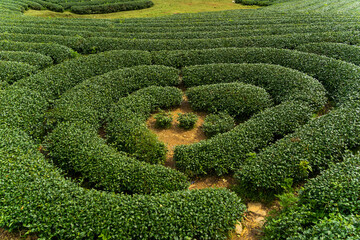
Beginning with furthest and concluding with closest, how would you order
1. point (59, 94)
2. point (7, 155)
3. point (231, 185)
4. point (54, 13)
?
point (54, 13)
point (59, 94)
point (231, 185)
point (7, 155)

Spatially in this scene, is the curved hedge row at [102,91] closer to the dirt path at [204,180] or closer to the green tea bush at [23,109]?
the green tea bush at [23,109]

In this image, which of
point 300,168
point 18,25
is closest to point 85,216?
point 300,168

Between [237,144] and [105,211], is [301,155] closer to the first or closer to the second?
[237,144]

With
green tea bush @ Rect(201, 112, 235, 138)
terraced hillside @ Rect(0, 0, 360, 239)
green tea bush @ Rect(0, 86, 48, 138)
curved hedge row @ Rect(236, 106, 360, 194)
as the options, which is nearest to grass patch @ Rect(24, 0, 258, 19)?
terraced hillside @ Rect(0, 0, 360, 239)

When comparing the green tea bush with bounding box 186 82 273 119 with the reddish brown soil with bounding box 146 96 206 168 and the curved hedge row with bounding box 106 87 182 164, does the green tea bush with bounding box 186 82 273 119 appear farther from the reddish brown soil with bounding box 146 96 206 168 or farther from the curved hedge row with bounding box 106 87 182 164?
the curved hedge row with bounding box 106 87 182 164

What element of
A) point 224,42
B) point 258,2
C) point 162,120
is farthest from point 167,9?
point 162,120

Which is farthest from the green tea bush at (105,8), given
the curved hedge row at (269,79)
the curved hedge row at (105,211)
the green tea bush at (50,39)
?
the curved hedge row at (105,211)

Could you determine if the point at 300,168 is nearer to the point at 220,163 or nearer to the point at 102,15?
the point at 220,163
